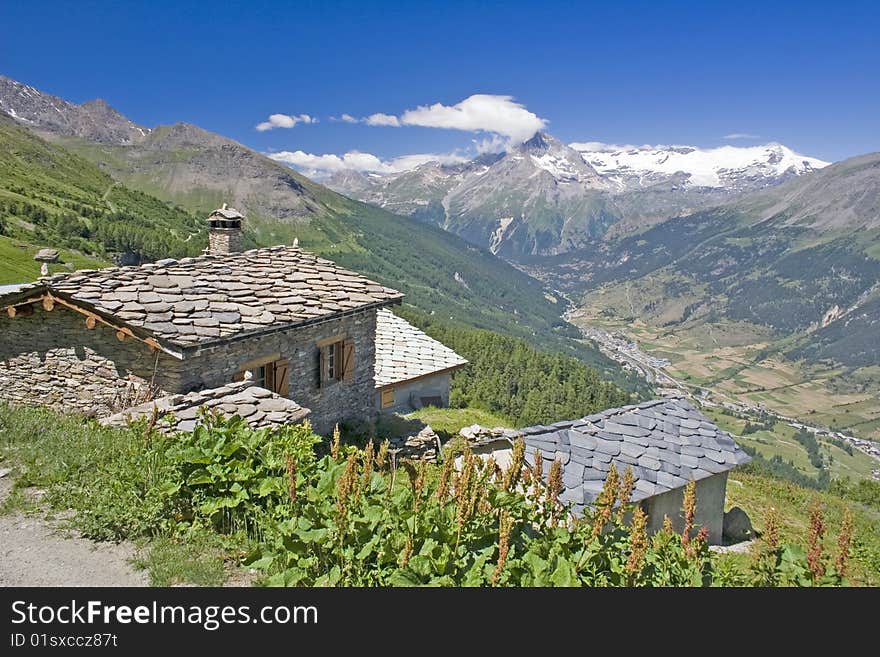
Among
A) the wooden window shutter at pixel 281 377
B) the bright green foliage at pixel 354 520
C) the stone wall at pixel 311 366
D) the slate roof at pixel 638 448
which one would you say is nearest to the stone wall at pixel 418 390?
the stone wall at pixel 311 366

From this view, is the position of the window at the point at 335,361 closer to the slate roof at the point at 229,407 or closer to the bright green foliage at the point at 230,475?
the slate roof at the point at 229,407

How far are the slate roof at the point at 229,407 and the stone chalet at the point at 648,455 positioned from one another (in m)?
5.26

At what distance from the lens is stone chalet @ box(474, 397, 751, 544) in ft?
49.1

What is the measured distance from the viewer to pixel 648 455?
16.4 m

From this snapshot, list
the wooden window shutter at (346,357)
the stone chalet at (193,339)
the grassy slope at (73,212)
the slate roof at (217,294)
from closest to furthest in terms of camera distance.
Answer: the stone chalet at (193,339), the slate roof at (217,294), the wooden window shutter at (346,357), the grassy slope at (73,212)

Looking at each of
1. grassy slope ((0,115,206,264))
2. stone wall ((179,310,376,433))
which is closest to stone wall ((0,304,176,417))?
stone wall ((179,310,376,433))

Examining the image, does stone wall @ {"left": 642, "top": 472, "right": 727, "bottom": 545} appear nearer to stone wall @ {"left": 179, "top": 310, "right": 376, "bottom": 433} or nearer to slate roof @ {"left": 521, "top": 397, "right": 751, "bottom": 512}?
slate roof @ {"left": 521, "top": 397, "right": 751, "bottom": 512}

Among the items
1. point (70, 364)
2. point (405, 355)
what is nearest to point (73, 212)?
point (405, 355)

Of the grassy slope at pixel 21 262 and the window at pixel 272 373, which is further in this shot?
the grassy slope at pixel 21 262

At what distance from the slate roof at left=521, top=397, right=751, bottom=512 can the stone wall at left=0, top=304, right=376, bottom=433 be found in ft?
25.1

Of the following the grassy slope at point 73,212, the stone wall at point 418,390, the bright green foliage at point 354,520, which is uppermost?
the grassy slope at point 73,212

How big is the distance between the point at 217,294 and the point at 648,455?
12410 millimetres

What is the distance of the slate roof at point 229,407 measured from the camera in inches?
491

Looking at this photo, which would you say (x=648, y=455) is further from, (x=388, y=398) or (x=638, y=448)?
(x=388, y=398)
